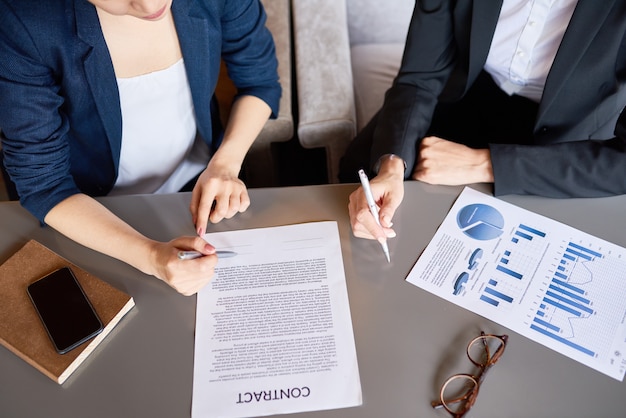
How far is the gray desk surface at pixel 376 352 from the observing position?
67cm

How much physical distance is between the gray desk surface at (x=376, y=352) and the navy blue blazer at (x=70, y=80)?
0.42 ft

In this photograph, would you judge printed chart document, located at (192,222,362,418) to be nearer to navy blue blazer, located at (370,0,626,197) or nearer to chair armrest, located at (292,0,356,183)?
navy blue blazer, located at (370,0,626,197)

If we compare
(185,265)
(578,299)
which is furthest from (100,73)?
(578,299)

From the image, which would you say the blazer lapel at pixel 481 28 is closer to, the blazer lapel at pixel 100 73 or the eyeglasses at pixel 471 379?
the eyeglasses at pixel 471 379

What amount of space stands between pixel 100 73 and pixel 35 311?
43 centimetres

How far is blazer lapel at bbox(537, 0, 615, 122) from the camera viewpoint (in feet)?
2.77

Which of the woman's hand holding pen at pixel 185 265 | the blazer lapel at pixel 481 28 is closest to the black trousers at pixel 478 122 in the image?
the blazer lapel at pixel 481 28

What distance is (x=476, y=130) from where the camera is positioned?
1256mm

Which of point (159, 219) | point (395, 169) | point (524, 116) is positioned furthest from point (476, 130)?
point (159, 219)

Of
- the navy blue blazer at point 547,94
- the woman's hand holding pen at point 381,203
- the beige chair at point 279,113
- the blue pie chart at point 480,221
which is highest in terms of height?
the navy blue blazer at point 547,94

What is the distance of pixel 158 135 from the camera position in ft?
3.50

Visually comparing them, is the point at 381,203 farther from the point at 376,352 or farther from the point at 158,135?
the point at 158,135

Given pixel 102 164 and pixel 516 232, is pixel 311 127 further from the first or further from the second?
pixel 516 232

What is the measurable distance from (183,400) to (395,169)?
1.86 ft
